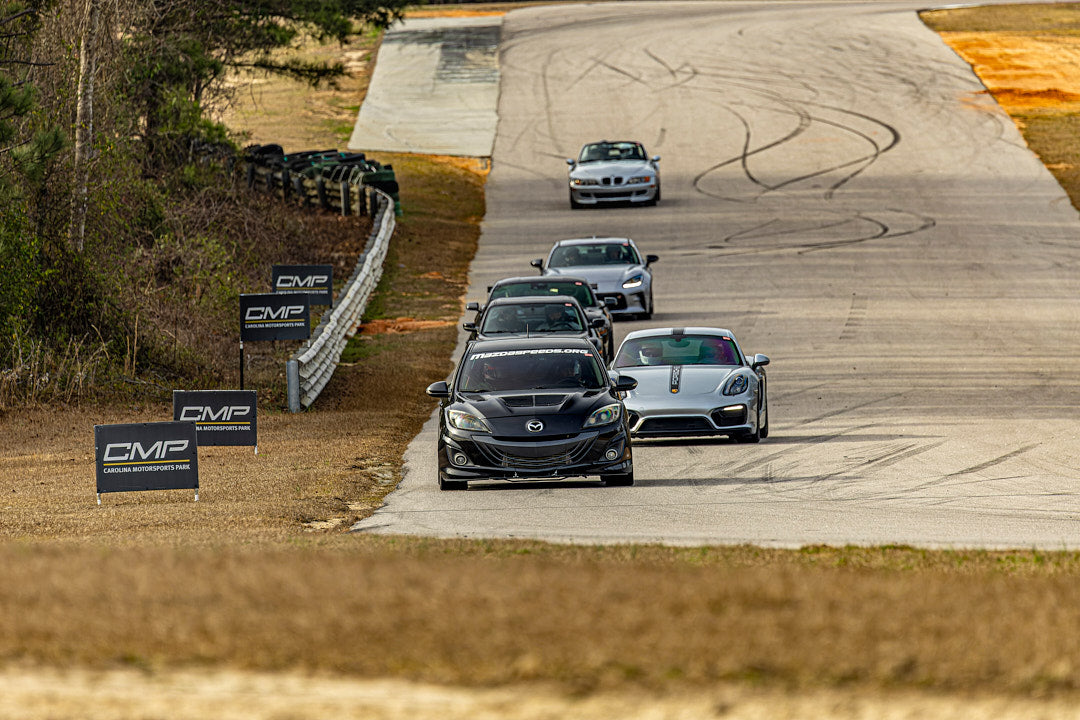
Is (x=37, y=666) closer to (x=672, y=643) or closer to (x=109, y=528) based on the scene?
(x=672, y=643)

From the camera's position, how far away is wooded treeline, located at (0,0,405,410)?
852 inches

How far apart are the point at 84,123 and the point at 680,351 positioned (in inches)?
497

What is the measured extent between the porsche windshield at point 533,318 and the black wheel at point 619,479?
6333 mm

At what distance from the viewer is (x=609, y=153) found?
147ft

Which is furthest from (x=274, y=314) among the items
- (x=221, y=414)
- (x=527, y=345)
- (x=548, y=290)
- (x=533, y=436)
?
(x=533, y=436)

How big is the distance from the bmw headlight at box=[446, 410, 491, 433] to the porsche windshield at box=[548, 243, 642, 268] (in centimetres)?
1436

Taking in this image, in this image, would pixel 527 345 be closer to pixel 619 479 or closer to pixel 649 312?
pixel 619 479

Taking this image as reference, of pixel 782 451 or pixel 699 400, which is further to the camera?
pixel 699 400

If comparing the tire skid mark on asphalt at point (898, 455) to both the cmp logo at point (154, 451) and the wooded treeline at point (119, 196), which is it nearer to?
the cmp logo at point (154, 451)

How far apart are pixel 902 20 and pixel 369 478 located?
229 ft

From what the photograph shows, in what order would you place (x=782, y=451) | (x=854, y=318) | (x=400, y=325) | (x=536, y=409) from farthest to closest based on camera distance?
(x=400, y=325), (x=854, y=318), (x=782, y=451), (x=536, y=409)

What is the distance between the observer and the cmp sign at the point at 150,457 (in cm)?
1414

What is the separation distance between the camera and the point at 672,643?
7.04 meters

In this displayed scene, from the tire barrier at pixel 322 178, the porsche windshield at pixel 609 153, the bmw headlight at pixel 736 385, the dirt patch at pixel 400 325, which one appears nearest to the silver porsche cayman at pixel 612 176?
the porsche windshield at pixel 609 153
